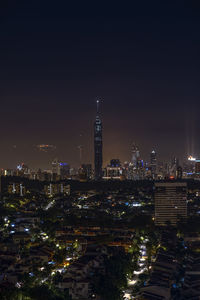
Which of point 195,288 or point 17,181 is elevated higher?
point 17,181

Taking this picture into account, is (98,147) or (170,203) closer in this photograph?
(170,203)

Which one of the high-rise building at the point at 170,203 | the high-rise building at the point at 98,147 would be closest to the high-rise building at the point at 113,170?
the high-rise building at the point at 98,147

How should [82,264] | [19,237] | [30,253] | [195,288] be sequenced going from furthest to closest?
[19,237] → [30,253] → [82,264] → [195,288]

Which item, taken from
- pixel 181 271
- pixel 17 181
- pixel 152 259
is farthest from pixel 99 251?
pixel 17 181

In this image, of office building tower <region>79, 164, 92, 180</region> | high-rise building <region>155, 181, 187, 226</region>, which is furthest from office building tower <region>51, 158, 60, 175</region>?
high-rise building <region>155, 181, 187, 226</region>

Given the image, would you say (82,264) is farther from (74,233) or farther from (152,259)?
(74,233)

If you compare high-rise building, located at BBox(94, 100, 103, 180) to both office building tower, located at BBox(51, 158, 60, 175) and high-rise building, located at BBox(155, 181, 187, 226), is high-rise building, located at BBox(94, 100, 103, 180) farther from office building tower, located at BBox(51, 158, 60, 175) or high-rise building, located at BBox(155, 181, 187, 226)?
high-rise building, located at BBox(155, 181, 187, 226)

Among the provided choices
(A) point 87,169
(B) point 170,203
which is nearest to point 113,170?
(A) point 87,169

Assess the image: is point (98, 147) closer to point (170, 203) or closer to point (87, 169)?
point (87, 169)
